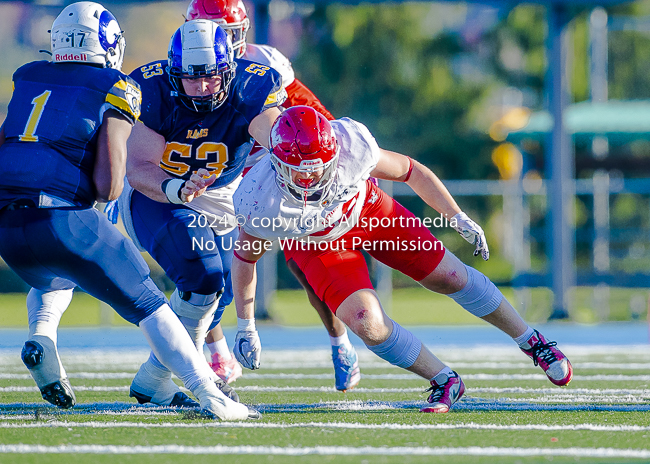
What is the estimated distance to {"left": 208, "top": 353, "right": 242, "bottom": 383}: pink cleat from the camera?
4004mm

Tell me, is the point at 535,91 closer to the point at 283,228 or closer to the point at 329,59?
the point at 329,59

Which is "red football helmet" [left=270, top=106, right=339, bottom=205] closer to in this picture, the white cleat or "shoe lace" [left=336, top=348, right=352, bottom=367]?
the white cleat

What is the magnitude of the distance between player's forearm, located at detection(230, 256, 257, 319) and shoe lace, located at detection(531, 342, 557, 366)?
1.14m

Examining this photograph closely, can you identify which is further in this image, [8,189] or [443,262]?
[443,262]

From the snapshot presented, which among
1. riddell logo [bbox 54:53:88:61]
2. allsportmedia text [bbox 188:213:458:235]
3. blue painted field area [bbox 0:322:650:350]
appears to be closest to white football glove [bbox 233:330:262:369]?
allsportmedia text [bbox 188:213:458:235]

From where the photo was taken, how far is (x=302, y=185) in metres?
3.04

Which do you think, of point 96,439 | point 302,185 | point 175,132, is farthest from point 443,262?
point 96,439

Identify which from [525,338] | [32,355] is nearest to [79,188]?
[32,355]

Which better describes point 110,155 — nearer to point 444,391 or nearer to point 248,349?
point 248,349

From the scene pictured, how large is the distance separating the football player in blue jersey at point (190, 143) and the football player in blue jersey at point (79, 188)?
421 mm

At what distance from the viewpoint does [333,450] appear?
234 cm

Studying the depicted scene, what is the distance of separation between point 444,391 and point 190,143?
4.58 ft

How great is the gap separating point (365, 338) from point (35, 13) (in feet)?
45.7

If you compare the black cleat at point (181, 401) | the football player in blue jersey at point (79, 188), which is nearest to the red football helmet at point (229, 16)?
the football player in blue jersey at point (79, 188)
